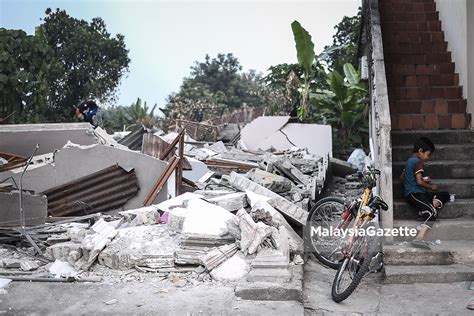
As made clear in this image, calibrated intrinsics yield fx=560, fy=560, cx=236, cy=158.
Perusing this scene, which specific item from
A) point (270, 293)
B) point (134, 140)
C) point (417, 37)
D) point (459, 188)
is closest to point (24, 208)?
point (270, 293)

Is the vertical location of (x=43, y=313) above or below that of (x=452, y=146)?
below

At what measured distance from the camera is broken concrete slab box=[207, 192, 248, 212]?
712 cm

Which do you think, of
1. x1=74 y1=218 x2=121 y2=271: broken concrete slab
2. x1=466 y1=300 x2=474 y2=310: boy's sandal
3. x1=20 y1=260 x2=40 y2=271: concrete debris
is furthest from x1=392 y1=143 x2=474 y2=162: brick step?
x1=20 y1=260 x2=40 y2=271: concrete debris

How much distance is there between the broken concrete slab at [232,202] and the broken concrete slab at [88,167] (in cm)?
228

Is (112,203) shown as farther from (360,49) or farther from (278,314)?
(360,49)

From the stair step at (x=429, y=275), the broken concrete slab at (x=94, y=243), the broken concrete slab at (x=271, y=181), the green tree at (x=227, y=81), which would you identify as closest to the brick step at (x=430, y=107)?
the broken concrete slab at (x=271, y=181)

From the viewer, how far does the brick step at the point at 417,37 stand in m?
10.1

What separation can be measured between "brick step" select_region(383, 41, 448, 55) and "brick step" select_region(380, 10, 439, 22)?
0.69 m

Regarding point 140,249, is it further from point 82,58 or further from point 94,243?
point 82,58

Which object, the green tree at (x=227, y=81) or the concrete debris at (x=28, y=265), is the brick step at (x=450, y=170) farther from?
the green tree at (x=227, y=81)

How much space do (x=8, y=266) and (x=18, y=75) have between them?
29.4 feet

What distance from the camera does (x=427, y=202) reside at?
6.88 meters

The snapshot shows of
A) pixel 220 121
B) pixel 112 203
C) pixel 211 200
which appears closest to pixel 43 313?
pixel 211 200

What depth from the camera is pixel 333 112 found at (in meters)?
16.7
